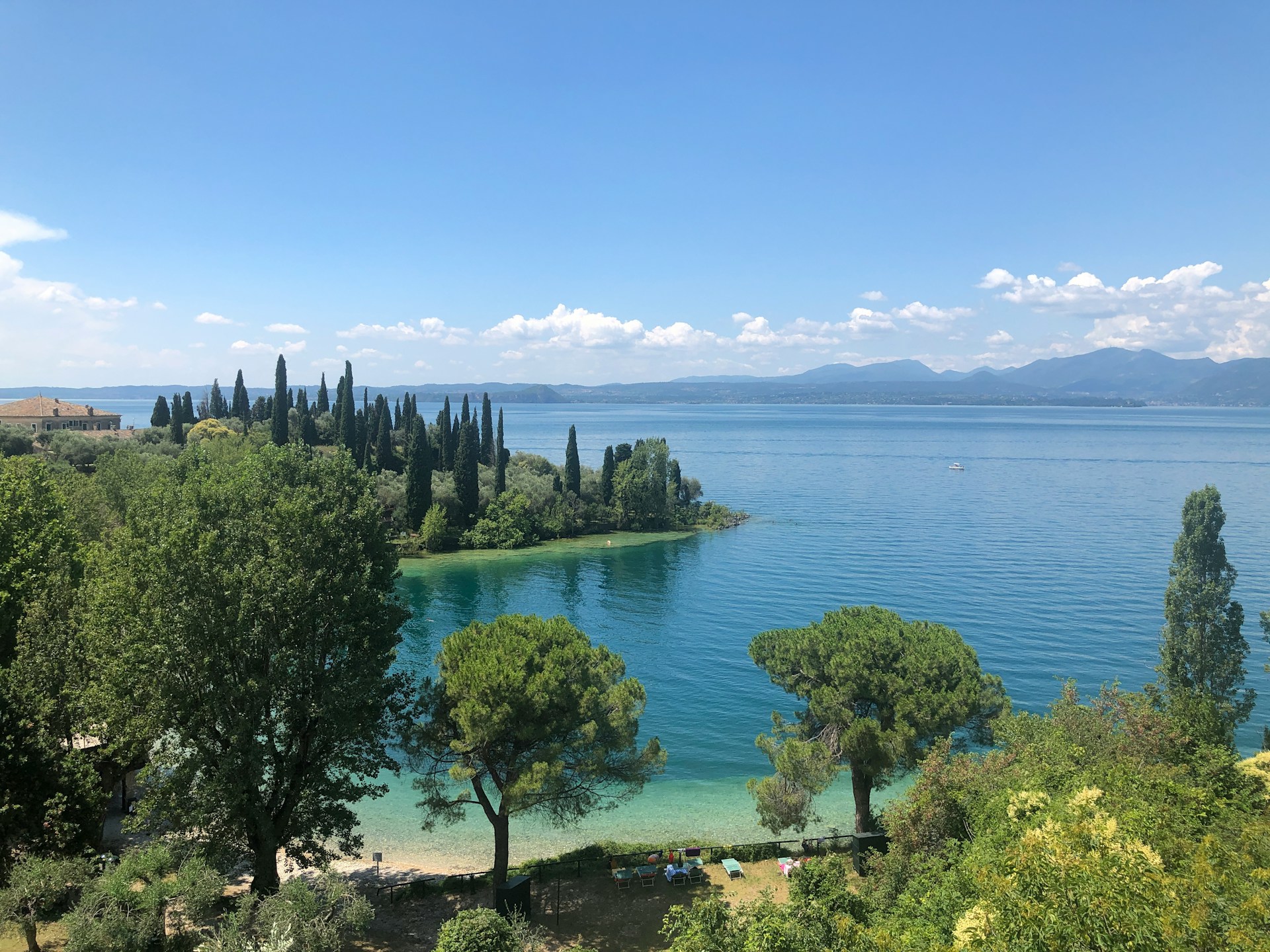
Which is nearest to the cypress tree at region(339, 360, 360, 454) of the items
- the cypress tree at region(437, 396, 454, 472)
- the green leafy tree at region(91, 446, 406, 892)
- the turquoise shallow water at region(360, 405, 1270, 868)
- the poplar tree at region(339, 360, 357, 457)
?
the poplar tree at region(339, 360, 357, 457)

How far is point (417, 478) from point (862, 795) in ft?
196

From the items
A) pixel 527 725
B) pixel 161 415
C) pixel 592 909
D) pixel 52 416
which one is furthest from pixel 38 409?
pixel 592 909

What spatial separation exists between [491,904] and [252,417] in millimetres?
106566

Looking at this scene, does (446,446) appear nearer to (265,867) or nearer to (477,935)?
(265,867)

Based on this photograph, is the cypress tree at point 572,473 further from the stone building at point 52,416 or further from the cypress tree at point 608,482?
the stone building at point 52,416

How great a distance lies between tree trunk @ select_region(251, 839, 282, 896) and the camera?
18391mm

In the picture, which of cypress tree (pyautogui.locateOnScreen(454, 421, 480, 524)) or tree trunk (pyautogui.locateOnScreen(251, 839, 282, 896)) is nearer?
tree trunk (pyautogui.locateOnScreen(251, 839, 282, 896))

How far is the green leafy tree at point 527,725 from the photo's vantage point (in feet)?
64.1

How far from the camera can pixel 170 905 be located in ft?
55.7

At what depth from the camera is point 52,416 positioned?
9706 centimetres

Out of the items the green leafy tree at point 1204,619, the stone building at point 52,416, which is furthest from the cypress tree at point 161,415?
the green leafy tree at point 1204,619

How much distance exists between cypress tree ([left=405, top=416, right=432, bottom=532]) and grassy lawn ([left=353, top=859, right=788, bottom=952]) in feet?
189

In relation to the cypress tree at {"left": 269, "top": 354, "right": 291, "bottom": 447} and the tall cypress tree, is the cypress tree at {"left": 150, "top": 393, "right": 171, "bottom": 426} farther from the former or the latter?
the tall cypress tree

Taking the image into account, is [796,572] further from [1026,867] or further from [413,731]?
[1026,867]
